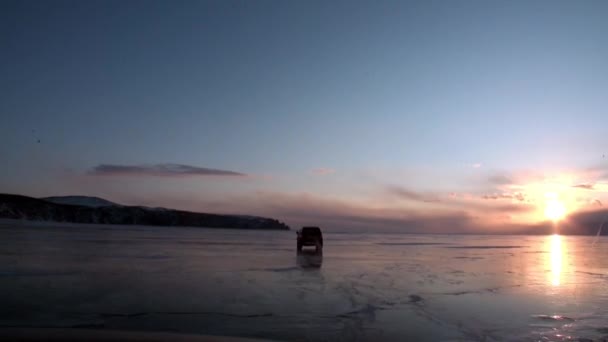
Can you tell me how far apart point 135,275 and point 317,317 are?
9.79 meters

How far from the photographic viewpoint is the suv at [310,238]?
39.1m

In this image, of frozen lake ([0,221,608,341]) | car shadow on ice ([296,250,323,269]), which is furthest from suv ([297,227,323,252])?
frozen lake ([0,221,608,341])

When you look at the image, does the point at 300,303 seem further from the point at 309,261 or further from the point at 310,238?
the point at 310,238

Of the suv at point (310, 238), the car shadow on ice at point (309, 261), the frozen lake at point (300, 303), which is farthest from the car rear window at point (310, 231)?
the frozen lake at point (300, 303)

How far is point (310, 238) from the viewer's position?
129ft

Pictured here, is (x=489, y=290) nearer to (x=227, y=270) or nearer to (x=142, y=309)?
(x=227, y=270)

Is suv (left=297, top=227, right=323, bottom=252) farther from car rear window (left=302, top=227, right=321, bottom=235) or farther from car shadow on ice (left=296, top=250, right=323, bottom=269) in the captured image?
car shadow on ice (left=296, top=250, right=323, bottom=269)

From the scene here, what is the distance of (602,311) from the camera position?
14031mm

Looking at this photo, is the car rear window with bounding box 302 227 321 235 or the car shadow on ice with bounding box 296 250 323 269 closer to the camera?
the car shadow on ice with bounding box 296 250 323 269

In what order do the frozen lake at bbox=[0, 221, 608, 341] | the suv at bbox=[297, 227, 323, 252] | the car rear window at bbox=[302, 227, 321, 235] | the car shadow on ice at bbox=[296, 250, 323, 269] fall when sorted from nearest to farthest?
the frozen lake at bbox=[0, 221, 608, 341]
the car shadow on ice at bbox=[296, 250, 323, 269]
the suv at bbox=[297, 227, 323, 252]
the car rear window at bbox=[302, 227, 321, 235]

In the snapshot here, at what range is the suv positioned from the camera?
39062mm

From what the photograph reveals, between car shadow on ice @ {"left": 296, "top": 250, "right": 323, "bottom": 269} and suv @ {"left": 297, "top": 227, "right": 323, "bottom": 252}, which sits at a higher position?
suv @ {"left": 297, "top": 227, "right": 323, "bottom": 252}

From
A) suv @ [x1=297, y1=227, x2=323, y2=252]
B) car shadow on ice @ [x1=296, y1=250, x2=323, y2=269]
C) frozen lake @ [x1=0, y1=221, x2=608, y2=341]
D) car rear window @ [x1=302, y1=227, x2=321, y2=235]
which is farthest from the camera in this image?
car rear window @ [x1=302, y1=227, x2=321, y2=235]

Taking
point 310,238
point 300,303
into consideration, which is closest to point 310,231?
point 310,238
